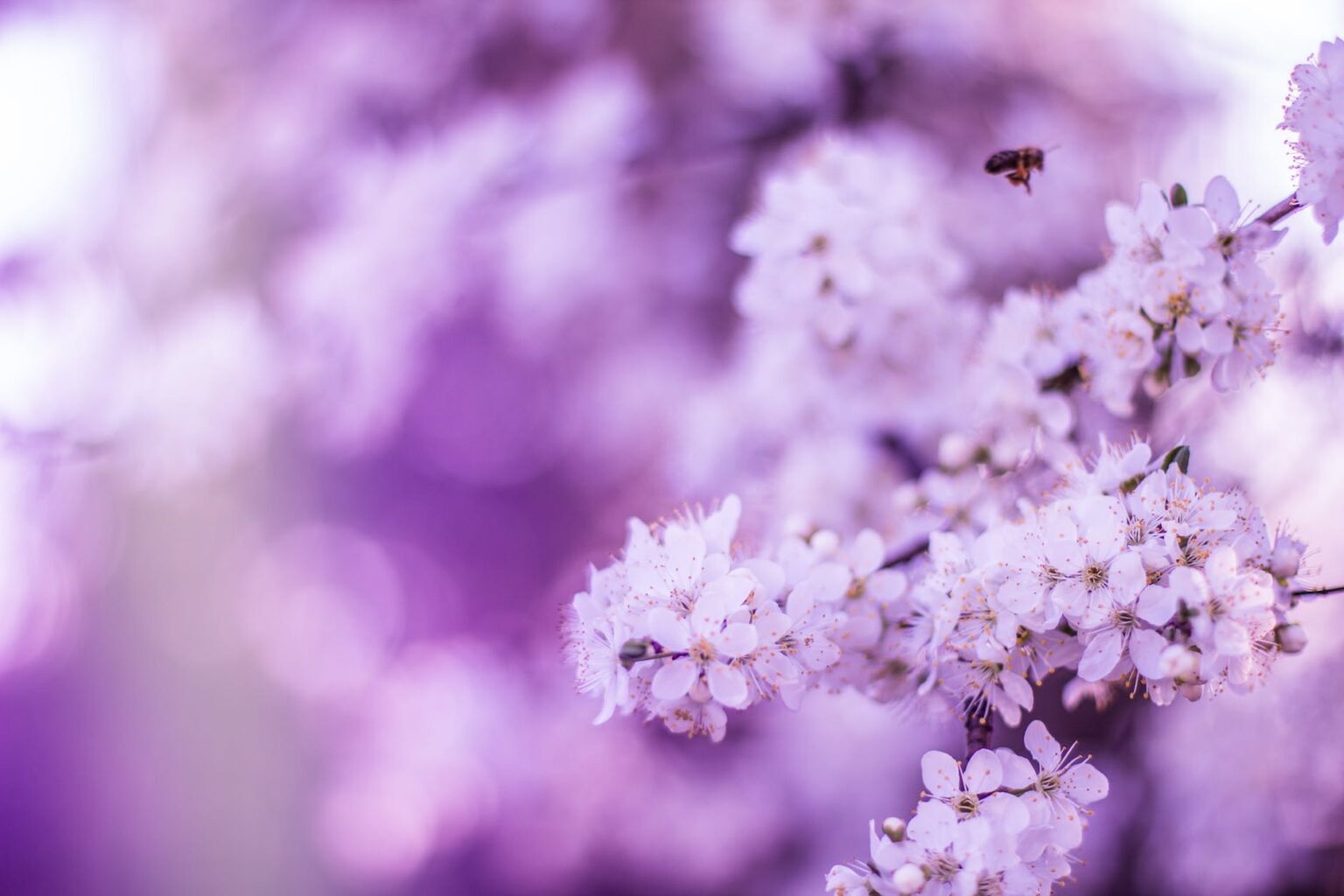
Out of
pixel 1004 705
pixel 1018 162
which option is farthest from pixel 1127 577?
pixel 1018 162

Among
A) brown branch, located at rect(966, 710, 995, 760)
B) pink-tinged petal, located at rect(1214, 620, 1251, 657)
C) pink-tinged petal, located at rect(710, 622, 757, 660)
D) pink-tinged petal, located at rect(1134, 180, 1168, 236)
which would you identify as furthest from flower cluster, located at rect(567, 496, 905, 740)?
pink-tinged petal, located at rect(1134, 180, 1168, 236)

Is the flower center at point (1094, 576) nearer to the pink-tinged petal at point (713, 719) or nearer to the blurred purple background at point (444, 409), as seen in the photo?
the pink-tinged petal at point (713, 719)

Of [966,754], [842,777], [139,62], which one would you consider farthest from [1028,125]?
[139,62]

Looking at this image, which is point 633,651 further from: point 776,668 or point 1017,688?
point 1017,688

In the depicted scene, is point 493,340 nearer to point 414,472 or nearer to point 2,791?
point 414,472

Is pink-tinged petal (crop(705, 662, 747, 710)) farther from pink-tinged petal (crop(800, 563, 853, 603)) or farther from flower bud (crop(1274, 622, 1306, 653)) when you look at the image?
flower bud (crop(1274, 622, 1306, 653))
